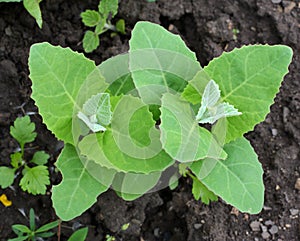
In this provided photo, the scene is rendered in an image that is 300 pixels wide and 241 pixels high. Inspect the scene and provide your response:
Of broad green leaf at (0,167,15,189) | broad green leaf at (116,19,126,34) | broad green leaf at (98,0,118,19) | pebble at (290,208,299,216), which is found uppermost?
broad green leaf at (98,0,118,19)

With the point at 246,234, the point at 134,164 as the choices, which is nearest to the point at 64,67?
the point at 134,164

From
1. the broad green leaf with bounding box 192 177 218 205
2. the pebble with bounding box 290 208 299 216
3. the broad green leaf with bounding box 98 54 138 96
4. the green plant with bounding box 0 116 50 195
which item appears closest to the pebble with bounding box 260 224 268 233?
the pebble with bounding box 290 208 299 216

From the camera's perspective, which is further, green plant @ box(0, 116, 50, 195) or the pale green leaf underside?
green plant @ box(0, 116, 50, 195)

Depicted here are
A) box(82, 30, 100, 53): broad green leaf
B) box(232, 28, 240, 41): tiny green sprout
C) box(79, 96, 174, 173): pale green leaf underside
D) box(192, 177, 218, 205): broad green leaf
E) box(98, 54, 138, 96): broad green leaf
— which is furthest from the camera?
box(232, 28, 240, 41): tiny green sprout

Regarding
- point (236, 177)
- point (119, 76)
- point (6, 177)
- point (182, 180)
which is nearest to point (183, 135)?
point (236, 177)

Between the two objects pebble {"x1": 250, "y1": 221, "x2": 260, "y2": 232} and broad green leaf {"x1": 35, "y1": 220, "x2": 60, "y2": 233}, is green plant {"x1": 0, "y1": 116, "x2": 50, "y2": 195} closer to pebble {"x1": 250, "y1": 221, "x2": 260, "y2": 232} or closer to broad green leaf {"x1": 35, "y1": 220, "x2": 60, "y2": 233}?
broad green leaf {"x1": 35, "y1": 220, "x2": 60, "y2": 233}

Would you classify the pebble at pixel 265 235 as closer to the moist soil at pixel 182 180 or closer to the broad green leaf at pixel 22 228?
the moist soil at pixel 182 180
